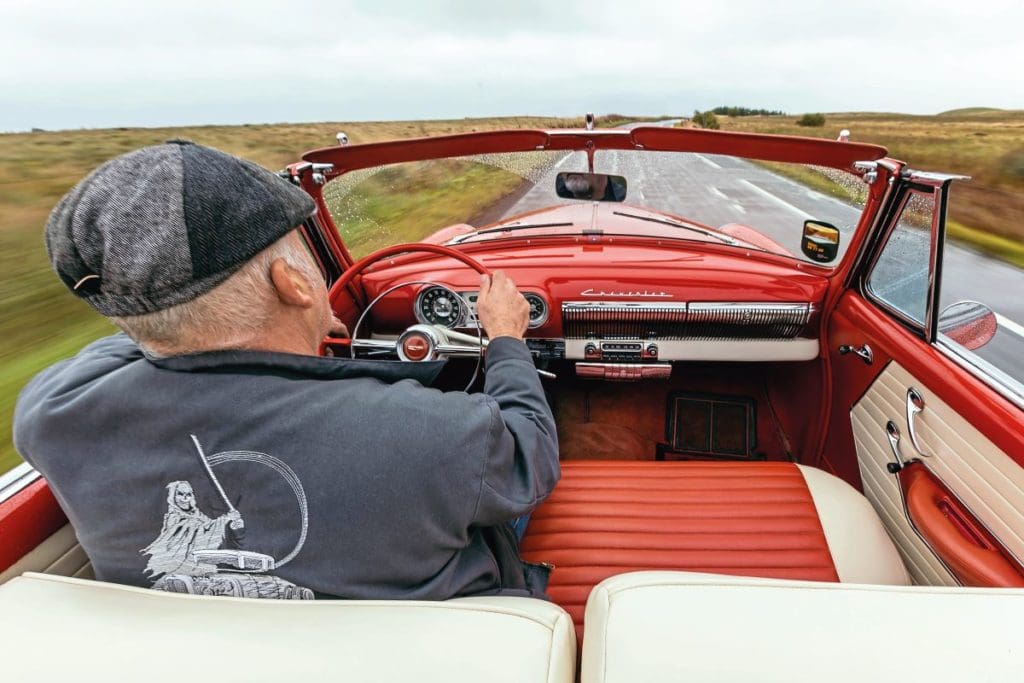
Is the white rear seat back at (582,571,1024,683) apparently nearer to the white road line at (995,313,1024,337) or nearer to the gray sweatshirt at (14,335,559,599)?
the gray sweatshirt at (14,335,559,599)

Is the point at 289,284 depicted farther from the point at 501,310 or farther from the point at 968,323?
the point at 968,323

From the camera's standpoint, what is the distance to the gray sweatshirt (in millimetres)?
939

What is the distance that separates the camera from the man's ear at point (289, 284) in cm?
106

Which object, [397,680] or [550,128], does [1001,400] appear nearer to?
[397,680]

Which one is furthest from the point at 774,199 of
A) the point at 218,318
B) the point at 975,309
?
the point at 218,318

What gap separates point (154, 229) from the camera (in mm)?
935

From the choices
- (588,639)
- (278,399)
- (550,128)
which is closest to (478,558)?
(588,639)

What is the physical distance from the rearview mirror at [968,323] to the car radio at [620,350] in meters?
1.21

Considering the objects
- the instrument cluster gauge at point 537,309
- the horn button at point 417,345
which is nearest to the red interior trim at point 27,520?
the horn button at point 417,345

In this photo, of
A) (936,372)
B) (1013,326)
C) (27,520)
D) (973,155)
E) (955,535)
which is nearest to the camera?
(27,520)

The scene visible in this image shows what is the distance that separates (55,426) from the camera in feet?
3.23

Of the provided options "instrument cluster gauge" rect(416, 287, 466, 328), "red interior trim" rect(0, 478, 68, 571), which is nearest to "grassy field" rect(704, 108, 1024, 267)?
"instrument cluster gauge" rect(416, 287, 466, 328)

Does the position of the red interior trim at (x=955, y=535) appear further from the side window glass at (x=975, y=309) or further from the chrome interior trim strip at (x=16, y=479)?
the chrome interior trim strip at (x=16, y=479)

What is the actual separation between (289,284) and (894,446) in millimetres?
1979
